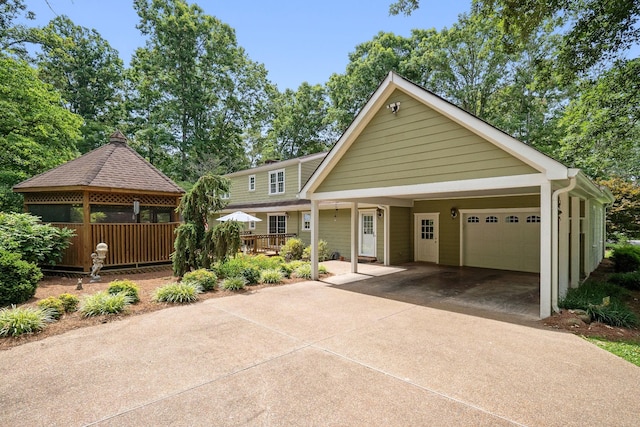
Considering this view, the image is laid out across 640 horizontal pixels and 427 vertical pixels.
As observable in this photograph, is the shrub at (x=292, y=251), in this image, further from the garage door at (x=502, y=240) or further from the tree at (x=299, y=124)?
the tree at (x=299, y=124)

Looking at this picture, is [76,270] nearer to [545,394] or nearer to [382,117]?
[382,117]

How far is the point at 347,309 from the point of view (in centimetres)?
649

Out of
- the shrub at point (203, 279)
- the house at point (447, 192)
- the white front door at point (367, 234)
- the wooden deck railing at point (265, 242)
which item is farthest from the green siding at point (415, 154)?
the wooden deck railing at point (265, 242)

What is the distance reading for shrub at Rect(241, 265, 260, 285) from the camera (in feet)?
28.9

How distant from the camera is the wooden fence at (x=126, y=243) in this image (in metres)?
9.99

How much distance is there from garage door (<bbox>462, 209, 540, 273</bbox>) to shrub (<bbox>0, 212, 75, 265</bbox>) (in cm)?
1414

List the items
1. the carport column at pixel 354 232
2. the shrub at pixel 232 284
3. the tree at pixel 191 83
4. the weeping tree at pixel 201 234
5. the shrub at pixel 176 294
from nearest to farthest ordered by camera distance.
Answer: the shrub at pixel 176 294 → the shrub at pixel 232 284 → the weeping tree at pixel 201 234 → the carport column at pixel 354 232 → the tree at pixel 191 83

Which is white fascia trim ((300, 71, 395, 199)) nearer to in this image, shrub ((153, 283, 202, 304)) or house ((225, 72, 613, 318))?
house ((225, 72, 613, 318))

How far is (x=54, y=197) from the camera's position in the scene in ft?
34.3

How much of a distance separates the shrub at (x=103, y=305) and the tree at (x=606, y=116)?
47.7ft

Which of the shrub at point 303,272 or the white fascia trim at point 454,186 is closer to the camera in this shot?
the white fascia trim at point 454,186

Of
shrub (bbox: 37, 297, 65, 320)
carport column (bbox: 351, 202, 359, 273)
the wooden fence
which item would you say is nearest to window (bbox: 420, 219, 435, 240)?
carport column (bbox: 351, 202, 359, 273)

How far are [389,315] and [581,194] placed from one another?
720 centimetres

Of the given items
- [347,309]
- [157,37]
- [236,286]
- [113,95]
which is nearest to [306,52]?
[236,286]
